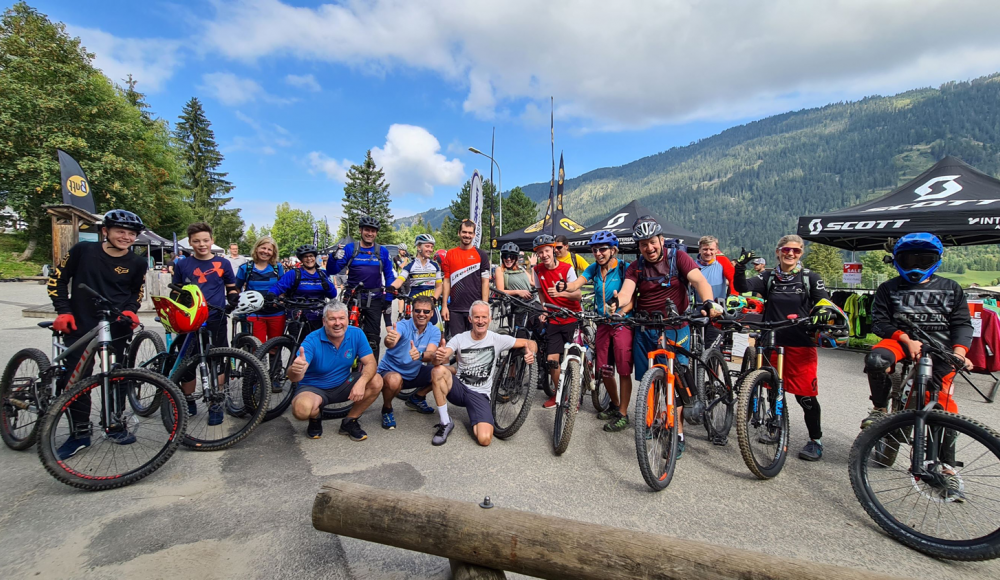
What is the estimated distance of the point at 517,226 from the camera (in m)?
64.0

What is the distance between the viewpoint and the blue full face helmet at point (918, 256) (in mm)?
3072

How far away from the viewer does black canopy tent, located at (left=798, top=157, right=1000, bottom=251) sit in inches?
272

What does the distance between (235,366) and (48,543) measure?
5.57 ft

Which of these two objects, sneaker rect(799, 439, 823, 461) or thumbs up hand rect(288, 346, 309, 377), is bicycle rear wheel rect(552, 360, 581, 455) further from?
thumbs up hand rect(288, 346, 309, 377)

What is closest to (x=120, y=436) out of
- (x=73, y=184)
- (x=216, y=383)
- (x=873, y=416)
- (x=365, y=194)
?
(x=216, y=383)

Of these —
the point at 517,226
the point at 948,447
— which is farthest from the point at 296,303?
the point at 517,226

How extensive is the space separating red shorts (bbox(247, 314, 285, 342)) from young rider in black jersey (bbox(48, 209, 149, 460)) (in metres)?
1.63

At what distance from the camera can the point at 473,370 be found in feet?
14.4

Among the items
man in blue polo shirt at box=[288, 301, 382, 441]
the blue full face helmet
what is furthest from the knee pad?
man in blue polo shirt at box=[288, 301, 382, 441]

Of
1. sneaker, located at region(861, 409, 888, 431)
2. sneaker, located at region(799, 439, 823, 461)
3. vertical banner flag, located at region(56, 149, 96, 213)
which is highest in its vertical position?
vertical banner flag, located at region(56, 149, 96, 213)

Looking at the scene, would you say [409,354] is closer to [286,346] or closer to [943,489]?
[286,346]

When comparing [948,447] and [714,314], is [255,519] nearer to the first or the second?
[714,314]

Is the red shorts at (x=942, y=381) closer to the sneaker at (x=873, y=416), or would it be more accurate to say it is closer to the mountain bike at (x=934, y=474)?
the mountain bike at (x=934, y=474)

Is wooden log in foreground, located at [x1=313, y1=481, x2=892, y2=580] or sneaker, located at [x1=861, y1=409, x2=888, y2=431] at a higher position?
wooden log in foreground, located at [x1=313, y1=481, x2=892, y2=580]
